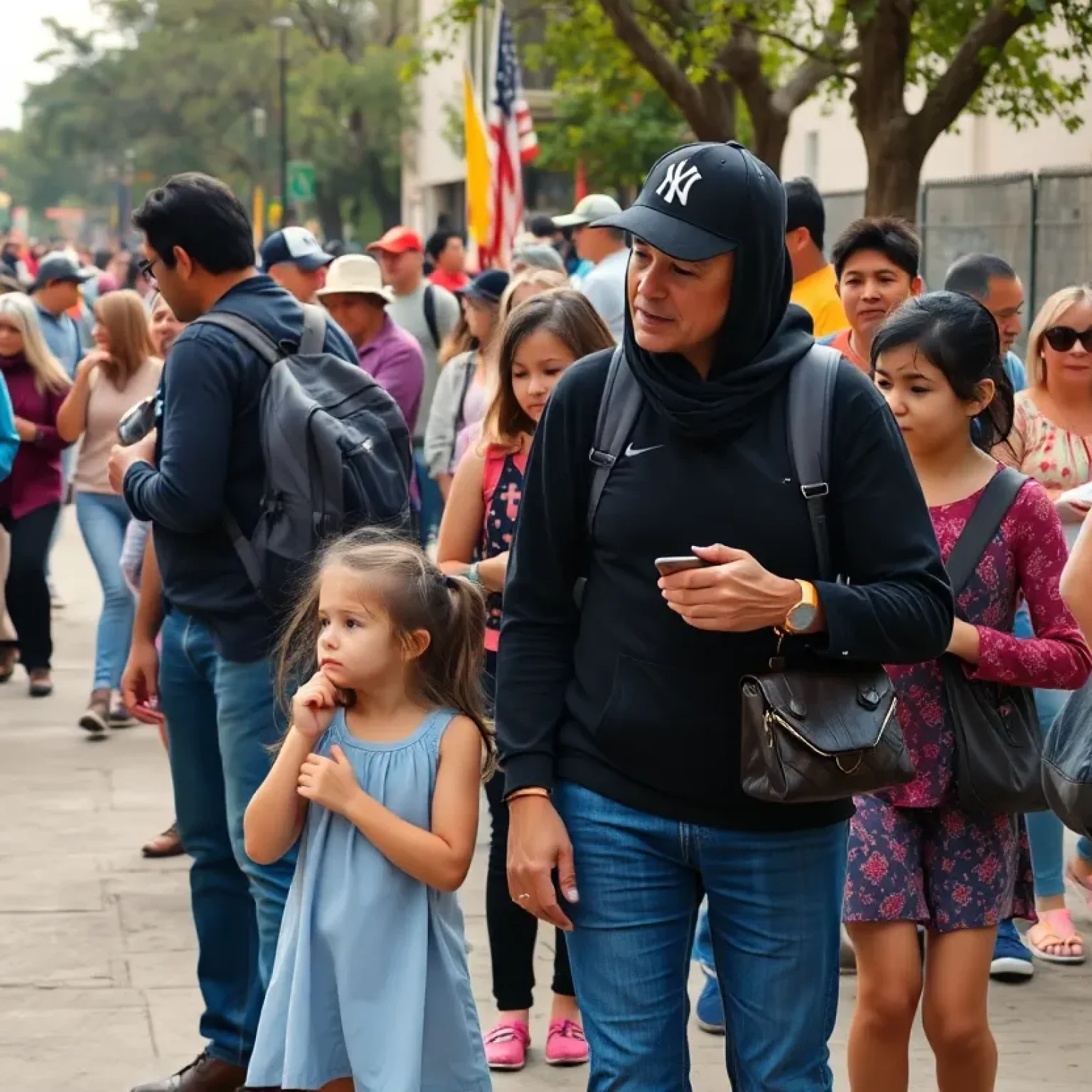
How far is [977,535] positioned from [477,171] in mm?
13601

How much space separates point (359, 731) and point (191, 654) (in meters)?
0.94

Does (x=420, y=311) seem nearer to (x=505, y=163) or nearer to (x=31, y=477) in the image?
(x=31, y=477)

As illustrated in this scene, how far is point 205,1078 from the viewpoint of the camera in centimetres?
500

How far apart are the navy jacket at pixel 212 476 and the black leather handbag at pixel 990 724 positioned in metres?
1.48

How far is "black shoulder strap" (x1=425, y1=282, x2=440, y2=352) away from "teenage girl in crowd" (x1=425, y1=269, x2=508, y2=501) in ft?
6.87

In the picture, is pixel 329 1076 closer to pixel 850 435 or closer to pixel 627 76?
pixel 850 435

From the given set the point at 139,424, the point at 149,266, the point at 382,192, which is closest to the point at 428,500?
the point at 139,424

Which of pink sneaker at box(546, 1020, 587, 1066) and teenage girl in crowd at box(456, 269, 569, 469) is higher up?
teenage girl in crowd at box(456, 269, 569, 469)

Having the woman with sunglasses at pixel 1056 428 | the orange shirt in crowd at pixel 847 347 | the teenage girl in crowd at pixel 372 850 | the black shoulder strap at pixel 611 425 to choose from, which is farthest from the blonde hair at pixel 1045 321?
the black shoulder strap at pixel 611 425

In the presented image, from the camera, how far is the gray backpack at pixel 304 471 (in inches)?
184

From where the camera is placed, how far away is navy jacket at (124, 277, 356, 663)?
4.67 meters

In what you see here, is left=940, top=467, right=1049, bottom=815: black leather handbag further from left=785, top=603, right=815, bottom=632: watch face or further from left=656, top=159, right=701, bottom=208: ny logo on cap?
left=656, top=159, right=701, bottom=208: ny logo on cap

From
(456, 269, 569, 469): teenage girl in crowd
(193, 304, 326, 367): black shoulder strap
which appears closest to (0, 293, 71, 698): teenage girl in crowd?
(456, 269, 569, 469): teenage girl in crowd

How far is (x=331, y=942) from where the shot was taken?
3.95 m
